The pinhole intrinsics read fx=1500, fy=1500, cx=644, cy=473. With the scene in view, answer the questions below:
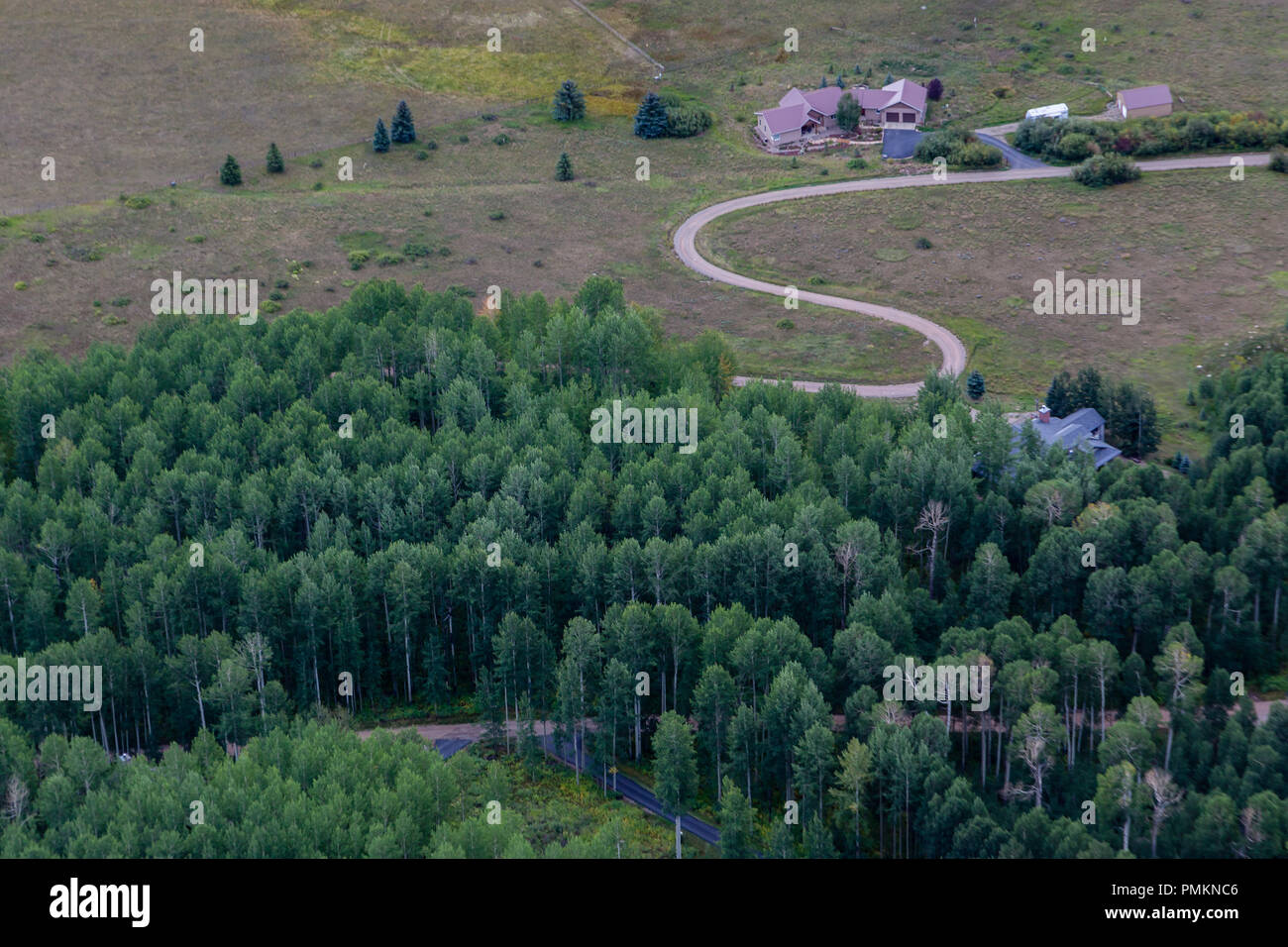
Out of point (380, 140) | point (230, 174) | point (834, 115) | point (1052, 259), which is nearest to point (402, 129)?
point (380, 140)

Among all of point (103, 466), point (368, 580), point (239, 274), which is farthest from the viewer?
point (239, 274)

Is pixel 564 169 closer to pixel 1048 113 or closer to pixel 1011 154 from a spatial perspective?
pixel 1011 154

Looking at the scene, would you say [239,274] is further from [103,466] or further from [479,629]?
[479,629]

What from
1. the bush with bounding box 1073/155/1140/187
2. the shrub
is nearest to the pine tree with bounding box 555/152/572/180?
the shrub

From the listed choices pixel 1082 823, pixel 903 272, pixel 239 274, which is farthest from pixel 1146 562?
pixel 239 274

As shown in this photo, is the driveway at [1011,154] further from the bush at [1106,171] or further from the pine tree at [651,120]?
the pine tree at [651,120]

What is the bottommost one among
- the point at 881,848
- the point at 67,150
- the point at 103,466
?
the point at 881,848
